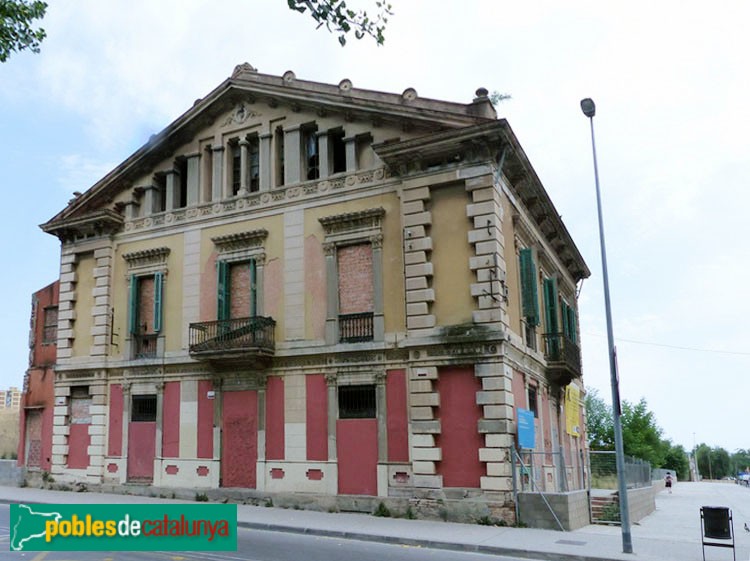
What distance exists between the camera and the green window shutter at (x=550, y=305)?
26.2 m

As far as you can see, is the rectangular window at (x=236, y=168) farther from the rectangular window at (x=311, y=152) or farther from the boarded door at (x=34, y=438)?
the boarded door at (x=34, y=438)

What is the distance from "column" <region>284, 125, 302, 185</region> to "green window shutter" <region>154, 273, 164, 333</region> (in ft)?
19.0

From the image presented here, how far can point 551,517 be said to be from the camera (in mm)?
17000

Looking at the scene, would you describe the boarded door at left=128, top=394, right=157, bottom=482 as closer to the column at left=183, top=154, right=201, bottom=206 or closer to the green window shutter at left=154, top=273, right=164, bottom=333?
the green window shutter at left=154, top=273, right=164, bottom=333

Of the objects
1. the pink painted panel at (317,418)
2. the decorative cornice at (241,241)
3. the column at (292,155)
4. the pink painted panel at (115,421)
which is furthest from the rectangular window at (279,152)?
the pink painted panel at (115,421)

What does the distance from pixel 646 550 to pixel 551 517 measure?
2.95 m

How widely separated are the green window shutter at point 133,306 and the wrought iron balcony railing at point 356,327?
27.4 feet

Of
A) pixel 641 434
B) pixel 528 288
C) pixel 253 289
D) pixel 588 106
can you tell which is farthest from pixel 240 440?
pixel 641 434

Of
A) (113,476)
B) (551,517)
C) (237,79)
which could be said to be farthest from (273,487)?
(237,79)

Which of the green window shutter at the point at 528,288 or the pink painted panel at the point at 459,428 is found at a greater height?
the green window shutter at the point at 528,288

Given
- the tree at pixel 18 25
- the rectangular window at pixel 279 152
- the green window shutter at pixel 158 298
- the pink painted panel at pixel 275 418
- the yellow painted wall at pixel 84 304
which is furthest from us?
the yellow painted wall at pixel 84 304

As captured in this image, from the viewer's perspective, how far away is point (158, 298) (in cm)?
2425

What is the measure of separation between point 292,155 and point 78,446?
13.0m

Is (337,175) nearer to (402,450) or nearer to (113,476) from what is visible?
(402,450)
